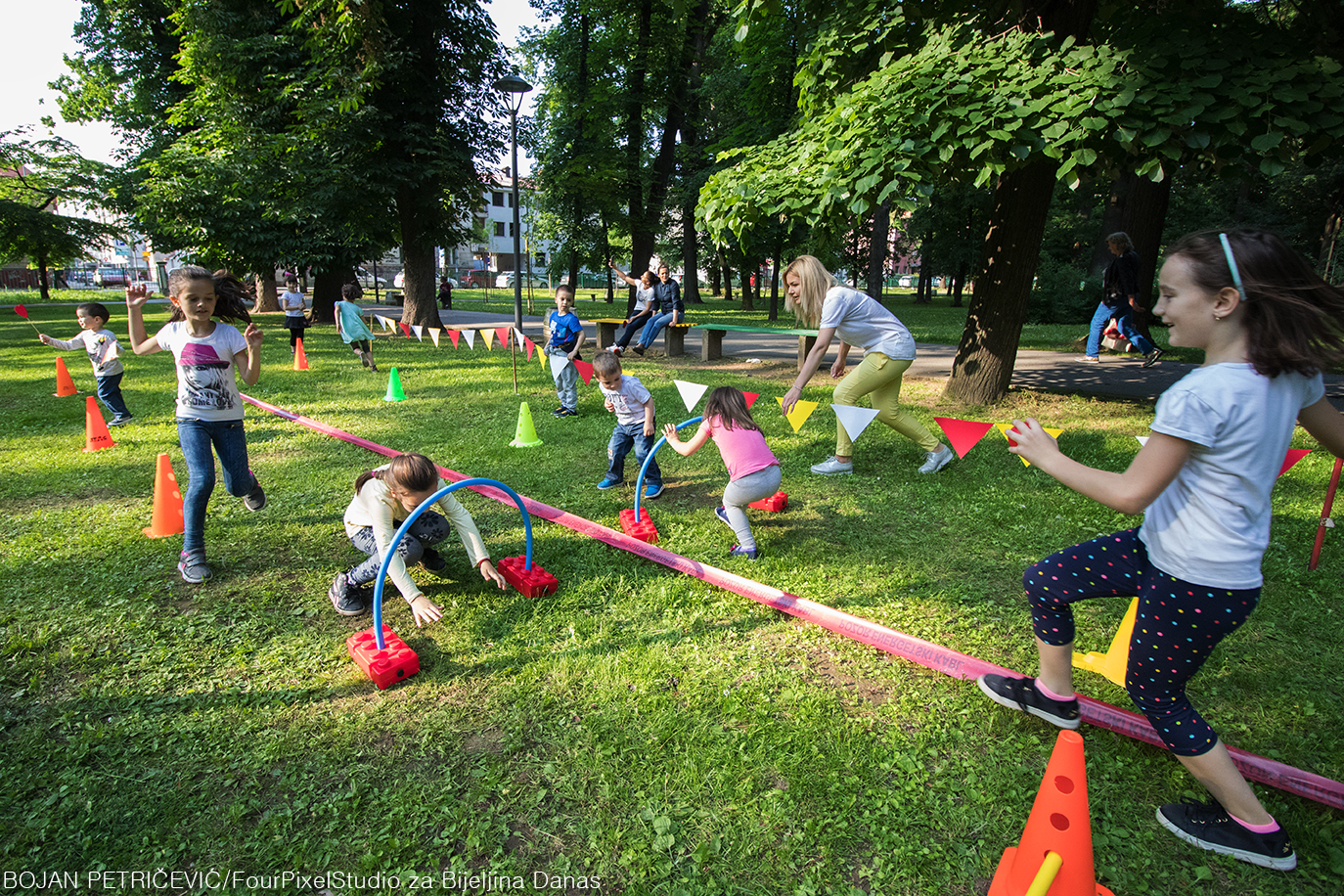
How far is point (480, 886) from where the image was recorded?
2271 mm

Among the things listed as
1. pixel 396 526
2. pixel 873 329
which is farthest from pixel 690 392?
pixel 396 526

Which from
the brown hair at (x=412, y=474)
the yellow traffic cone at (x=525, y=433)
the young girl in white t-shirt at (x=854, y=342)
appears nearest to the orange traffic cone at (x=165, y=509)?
the brown hair at (x=412, y=474)

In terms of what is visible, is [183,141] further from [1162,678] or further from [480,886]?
[1162,678]

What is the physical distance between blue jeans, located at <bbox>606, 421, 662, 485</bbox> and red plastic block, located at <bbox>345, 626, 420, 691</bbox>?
289 cm

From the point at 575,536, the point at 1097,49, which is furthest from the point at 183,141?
the point at 1097,49

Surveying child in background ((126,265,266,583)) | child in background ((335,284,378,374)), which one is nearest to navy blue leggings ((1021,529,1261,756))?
child in background ((126,265,266,583))

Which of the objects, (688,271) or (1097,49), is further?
(688,271)

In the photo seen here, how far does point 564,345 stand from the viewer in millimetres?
9039

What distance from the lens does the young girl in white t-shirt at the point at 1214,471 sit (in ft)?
6.63

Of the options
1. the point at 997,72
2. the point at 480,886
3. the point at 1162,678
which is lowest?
the point at 480,886

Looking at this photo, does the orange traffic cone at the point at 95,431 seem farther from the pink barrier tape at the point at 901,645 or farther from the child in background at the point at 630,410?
the child in background at the point at 630,410

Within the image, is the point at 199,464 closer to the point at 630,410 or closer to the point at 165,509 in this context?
the point at 165,509

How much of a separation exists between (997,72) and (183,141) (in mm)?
19728

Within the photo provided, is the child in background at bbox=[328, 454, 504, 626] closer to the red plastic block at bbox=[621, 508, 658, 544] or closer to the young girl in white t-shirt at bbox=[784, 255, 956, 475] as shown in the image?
the red plastic block at bbox=[621, 508, 658, 544]
